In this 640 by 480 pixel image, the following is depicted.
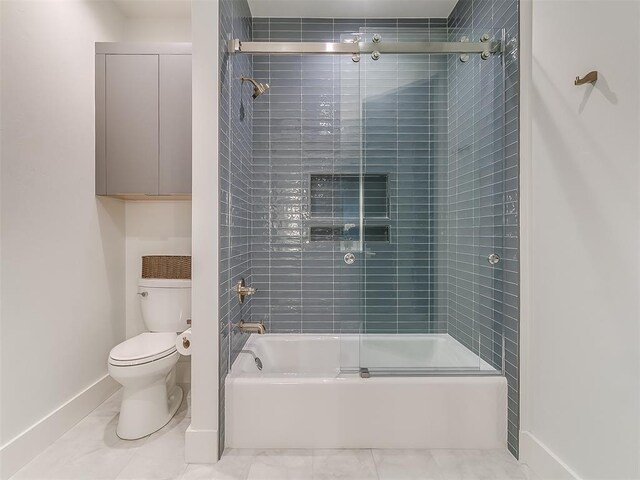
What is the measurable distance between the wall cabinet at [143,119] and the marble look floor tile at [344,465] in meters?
1.72

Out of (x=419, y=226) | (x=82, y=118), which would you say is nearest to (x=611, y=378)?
(x=419, y=226)

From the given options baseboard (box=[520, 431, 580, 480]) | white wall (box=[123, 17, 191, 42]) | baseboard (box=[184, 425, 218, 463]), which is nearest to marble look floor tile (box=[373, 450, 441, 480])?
baseboard (box=[520, 431, 580, 480])

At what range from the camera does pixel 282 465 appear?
1.70 metres

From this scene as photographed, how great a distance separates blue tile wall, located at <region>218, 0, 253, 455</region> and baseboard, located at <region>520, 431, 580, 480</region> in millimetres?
1494

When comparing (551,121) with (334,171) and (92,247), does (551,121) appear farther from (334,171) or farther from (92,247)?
(92,247)

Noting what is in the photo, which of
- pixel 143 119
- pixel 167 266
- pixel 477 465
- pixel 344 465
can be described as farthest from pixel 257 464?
pixel 143 119

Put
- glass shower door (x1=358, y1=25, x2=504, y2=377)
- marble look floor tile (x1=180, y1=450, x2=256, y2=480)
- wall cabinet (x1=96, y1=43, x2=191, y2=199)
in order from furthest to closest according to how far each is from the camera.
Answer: wall cabinet (x1=96, y1=43, x2=191, y2=199) < glass shower door (x1=358, y1=25, x2=504, y2=377) < marble look floor tile (x1=180, y1=450, x2=256, y2=480)

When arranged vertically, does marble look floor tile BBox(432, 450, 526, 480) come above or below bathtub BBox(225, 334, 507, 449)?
below

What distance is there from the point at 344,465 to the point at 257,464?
418mm

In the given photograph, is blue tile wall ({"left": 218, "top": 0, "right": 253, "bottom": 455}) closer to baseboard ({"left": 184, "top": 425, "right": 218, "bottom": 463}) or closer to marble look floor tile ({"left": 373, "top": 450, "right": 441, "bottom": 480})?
baseboard ({"left": 184, "top": 425, "right": 218, "bottom": 463})

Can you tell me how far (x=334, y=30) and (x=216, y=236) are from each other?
6.32 ft

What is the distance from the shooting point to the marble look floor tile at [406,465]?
64.0 inches

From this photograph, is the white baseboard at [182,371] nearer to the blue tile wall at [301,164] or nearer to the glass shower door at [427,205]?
the blue tile wall at [301,164]

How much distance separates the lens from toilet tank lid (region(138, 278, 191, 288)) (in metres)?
2.38
